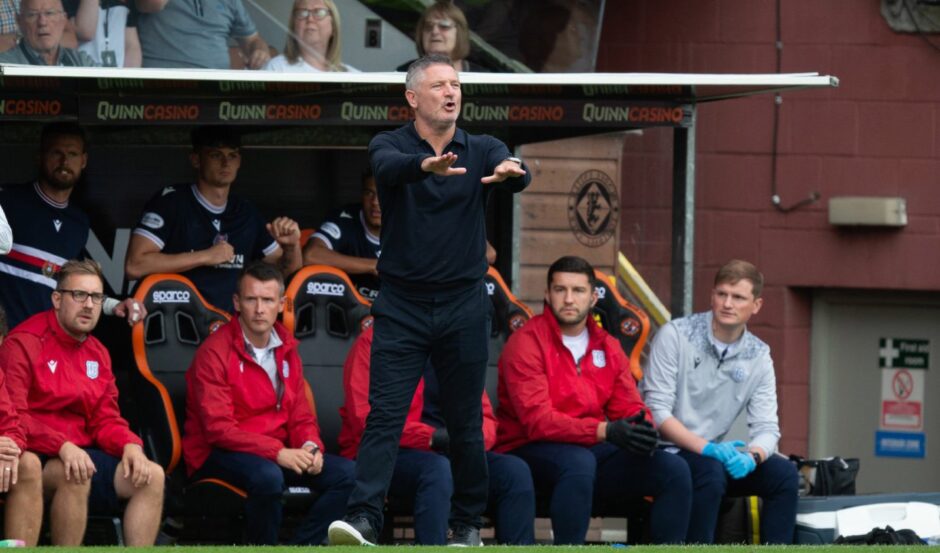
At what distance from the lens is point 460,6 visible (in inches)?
379

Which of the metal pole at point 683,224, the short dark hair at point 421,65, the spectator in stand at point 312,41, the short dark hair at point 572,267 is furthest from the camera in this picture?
the metal pole at point 683,224

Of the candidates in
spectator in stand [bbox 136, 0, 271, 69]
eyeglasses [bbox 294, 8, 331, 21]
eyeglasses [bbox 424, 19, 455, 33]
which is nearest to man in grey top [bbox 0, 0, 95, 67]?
spectator in stand [bbox 136, 0, 271, 69]

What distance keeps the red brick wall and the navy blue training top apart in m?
5.28

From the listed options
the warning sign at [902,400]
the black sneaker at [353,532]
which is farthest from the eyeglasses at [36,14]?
the warning sign at [902,400]

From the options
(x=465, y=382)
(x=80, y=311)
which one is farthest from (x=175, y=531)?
(x=465, y=382)

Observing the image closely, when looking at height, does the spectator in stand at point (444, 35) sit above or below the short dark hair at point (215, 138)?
above

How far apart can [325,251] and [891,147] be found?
4324 millimetres

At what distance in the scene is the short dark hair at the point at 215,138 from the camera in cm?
885

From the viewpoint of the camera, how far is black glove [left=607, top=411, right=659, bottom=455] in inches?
317

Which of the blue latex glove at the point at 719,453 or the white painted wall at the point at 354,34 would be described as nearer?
the blue latex glove at the point at 719,453

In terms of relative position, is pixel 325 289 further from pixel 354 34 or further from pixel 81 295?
pixel 81 295

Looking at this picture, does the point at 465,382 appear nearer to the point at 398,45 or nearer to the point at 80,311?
the point at 80,311

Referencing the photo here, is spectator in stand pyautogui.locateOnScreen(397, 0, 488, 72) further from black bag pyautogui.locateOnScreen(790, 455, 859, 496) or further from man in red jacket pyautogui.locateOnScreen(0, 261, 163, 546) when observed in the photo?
black bag pyautogui.locateOnScreen(790, 455, 859, 496)

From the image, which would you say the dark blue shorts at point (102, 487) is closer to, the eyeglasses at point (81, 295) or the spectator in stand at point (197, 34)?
the eyeglasses at point (81, 295)
